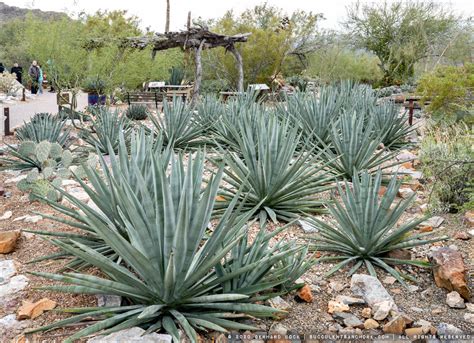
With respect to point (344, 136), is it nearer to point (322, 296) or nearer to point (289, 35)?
point (322, 296)

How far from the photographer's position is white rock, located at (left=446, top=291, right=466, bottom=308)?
3.27 metres

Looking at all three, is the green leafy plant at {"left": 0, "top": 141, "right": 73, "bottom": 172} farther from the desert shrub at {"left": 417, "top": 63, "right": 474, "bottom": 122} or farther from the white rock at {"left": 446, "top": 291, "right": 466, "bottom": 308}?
the desert shrub at {"left": 417, "top": 63, "right": 474, "bottom": 122}

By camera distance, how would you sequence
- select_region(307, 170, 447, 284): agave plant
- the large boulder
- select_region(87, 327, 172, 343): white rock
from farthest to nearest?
select_region(307, 170, 447, 284): agave plant < the large boulder < select_region(87, 327, 172, 343): white rock

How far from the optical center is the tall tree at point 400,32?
86.5 ft

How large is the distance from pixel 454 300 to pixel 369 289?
0.55 metres

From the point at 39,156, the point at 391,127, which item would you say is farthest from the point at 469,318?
the point at 391,127

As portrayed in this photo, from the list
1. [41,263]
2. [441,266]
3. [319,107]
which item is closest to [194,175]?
[41,263]

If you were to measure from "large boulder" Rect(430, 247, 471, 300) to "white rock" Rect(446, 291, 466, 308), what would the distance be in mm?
41

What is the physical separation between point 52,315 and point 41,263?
79 centimetres

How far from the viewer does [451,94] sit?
930 centimetres

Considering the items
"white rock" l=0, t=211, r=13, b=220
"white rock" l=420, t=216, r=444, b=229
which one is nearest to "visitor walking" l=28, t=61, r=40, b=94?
"white rock" l=0, t=211, r=13, b=220

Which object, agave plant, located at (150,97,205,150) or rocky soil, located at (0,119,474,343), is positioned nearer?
rocky soil, located at (0,119,474,343)

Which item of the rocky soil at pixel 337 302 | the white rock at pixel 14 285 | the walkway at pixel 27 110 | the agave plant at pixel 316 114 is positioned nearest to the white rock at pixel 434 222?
the rocky soil at pixel 337 302

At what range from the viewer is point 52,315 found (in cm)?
285
